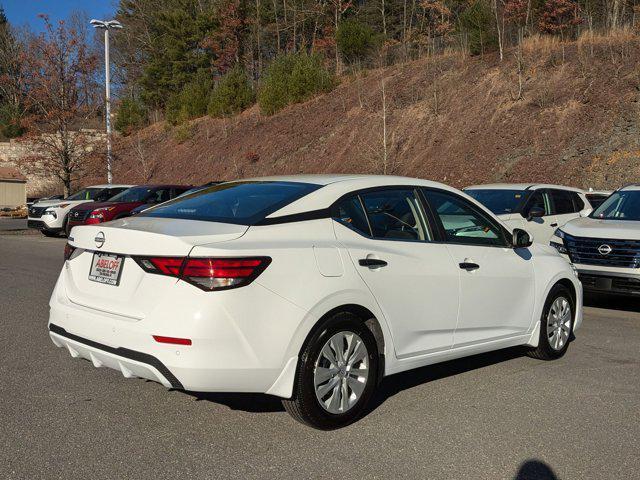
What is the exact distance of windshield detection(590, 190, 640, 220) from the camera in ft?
32.8

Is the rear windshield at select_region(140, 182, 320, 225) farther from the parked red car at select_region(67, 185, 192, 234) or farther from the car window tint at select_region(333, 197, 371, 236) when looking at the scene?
the parked red car at select_region(67, 185, 192, 234)

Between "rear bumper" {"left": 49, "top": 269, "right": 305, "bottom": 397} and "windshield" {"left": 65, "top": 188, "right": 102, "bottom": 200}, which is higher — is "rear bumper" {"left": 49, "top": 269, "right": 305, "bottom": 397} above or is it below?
below

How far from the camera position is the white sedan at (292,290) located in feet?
13.3

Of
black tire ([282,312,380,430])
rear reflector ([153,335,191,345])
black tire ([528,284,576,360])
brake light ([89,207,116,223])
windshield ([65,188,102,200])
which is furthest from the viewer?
windshield ([65,188,102,200])

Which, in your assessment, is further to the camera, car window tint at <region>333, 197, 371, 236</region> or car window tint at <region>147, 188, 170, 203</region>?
car window tint at <region>147, 188, 170, 203</region>

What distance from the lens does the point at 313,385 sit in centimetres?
436

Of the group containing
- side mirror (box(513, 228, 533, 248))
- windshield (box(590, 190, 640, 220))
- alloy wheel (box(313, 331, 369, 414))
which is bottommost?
alloy wheel (box(313, 331, 369, 414))

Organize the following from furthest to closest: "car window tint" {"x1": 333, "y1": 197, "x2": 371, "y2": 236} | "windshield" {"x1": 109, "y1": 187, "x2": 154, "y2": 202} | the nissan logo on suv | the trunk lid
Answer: "windshield" {"x1": 109, "y1": 187, "x2": 154, "y2": 202}, the nissan logo on suv, "car window tint" {"x1": 333, "y1": 197, "x2": 371, "y2": 236}, the trunk lid

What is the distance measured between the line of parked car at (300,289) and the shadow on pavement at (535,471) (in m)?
1.14

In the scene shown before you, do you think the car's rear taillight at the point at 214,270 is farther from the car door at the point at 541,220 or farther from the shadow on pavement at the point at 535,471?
the car door at the point at 541,220

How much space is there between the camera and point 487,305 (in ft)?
18.2

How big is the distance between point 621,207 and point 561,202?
2.81 m

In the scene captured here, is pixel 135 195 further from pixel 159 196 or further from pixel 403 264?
pixel 403 264

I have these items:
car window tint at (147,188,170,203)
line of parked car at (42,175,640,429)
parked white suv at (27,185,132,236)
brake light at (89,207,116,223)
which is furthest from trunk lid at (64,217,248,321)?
parked white suv at (27,185,132,236)
